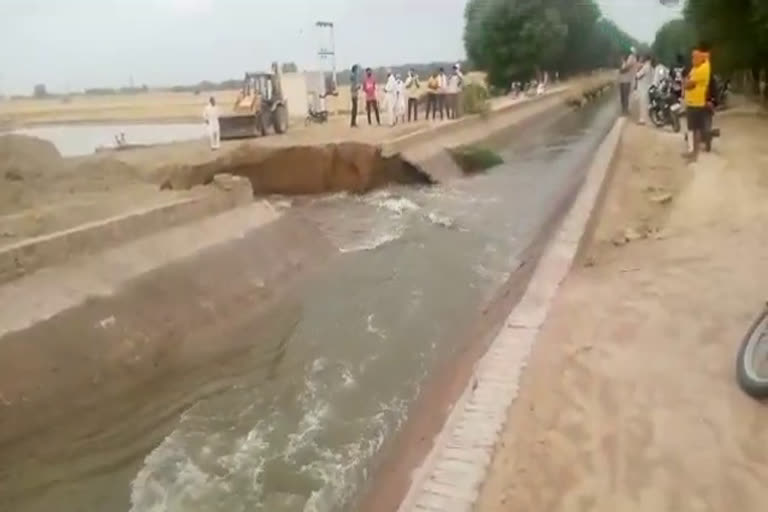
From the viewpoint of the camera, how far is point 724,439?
4.48 meters

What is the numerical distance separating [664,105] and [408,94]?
31.1 feet

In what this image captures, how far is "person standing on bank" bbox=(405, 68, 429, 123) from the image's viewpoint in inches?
1072

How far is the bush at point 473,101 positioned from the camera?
94.4 ft

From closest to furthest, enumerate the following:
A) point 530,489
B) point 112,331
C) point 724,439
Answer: point 530,489
point 724,439
point 112,331


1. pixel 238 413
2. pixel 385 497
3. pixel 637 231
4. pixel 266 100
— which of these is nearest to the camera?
pixel 385 497

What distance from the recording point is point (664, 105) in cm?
2058

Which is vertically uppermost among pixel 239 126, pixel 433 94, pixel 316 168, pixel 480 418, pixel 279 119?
pixel 433 94

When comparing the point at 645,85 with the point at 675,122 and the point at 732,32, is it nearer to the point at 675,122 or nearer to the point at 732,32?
the point at 732,32

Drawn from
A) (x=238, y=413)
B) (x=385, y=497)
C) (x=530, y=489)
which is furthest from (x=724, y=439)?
(x=238, y=413)

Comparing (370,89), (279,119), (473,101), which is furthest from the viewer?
(473,101)

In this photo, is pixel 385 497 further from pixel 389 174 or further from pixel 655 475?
pixel 389 174

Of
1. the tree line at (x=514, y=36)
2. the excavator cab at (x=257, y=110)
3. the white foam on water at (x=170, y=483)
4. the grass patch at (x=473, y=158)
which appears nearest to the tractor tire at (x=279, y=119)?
the excavator cab at (x=257, y=110)

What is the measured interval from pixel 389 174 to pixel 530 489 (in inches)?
622

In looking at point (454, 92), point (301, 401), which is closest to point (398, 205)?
point (301, 401)
